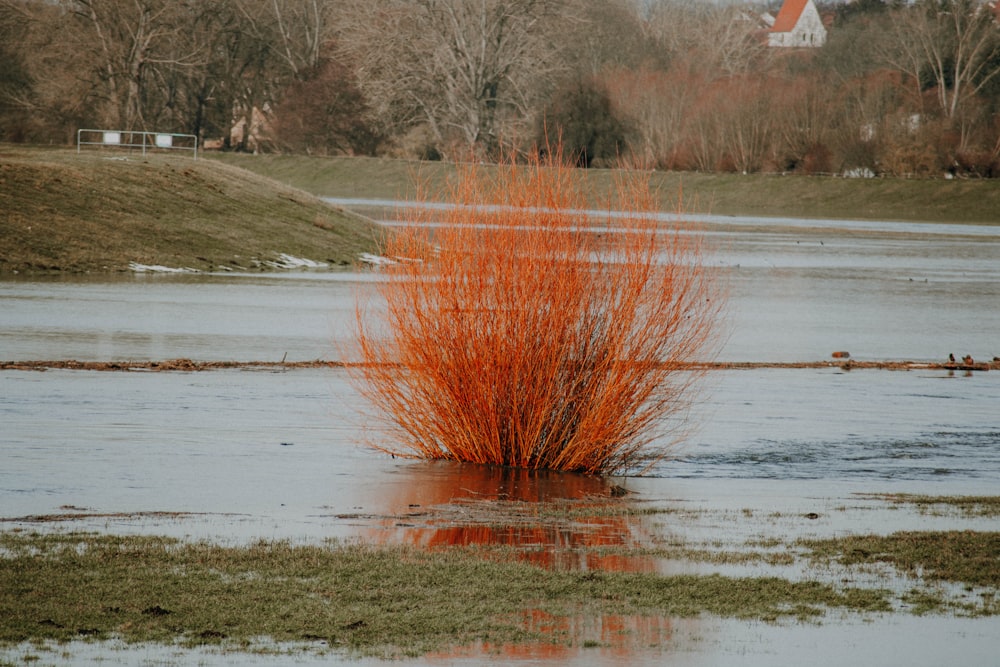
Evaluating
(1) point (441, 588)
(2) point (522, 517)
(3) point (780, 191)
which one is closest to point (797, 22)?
(3) point (780, 191)

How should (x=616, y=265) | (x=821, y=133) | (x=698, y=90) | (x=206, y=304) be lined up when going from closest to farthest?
1. (x=616, y=265)
2. (x=206, y=304)
3. (x=821, y=133)
4. (x=698, y=90)

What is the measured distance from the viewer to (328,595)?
8438 mm

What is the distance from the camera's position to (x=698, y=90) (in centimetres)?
8612

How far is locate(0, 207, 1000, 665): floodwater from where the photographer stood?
315 inches

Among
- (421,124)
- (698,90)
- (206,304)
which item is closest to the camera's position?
(206,304)

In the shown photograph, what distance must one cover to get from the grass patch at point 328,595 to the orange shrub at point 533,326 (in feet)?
12.1

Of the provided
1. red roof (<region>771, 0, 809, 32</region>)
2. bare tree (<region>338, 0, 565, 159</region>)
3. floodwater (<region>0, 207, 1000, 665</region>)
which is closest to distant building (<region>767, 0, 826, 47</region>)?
red roof (<region>771, 0, 809, 32</region>)

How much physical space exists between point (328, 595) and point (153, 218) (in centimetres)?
3297

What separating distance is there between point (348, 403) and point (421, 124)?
75.9 m

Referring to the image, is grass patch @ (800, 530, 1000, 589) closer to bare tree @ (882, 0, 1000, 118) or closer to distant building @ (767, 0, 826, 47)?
bare tree @ (882, 0, 1000, 118)

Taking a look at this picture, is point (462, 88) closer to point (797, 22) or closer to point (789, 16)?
point (797, 22)

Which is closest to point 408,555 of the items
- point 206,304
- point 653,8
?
point 206,304

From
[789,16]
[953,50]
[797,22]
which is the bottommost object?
[953,50]

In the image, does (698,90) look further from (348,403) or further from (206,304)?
(348,403)
